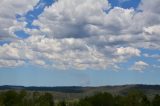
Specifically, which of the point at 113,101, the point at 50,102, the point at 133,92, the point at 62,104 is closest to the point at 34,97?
the point at 50,102

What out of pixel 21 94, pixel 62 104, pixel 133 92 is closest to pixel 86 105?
pixel 62 104

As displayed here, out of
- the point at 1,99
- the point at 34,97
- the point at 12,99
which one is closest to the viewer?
the point at 1,99

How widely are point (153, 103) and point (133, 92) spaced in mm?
11576

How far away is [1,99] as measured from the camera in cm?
16575

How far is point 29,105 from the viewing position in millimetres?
177750

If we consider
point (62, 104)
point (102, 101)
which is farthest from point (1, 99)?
point (102, 101)

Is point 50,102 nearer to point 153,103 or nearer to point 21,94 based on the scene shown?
point 21,94

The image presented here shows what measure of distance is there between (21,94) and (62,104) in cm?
2292

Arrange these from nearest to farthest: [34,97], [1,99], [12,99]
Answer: [1,99], [12,99], [34,97]

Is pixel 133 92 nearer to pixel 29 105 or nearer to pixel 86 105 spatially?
pixel 86 105

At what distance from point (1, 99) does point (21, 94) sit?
52.2 ft

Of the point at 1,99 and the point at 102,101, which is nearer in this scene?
the point at 1,99

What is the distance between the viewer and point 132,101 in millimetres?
168375

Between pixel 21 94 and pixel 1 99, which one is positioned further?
pixel 21 94
